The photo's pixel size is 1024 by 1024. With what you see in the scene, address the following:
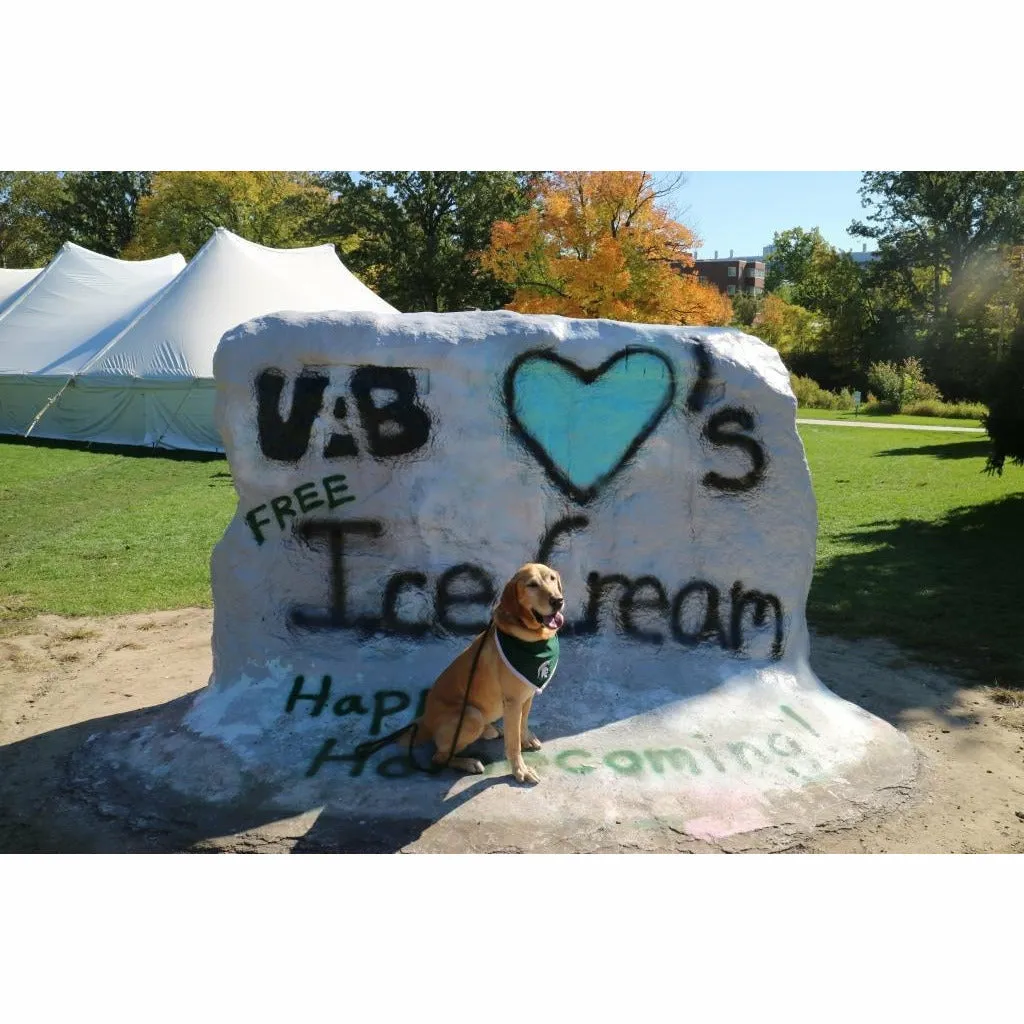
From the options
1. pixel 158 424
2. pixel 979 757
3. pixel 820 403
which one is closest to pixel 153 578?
pixel 979 757

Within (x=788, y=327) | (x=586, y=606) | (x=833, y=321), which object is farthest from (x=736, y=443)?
(x=788, y=327)

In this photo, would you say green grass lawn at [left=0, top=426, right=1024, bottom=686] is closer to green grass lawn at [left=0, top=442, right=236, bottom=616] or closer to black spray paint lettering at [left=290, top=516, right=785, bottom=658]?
green grass lawn at [left=0, top=442, right=236, bottom=616]

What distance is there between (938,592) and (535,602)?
6.68 meters

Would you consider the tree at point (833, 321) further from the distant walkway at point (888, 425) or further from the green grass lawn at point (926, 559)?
the green grass lawn at point (926, 559)

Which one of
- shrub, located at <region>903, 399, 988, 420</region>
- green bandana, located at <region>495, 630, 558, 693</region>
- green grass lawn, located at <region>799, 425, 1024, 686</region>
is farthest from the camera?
shrub, located at <region>903, 399, 988, 420</region>

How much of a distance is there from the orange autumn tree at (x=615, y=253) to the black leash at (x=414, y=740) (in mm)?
15775

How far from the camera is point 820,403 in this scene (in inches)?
1436

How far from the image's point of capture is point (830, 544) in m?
11.8

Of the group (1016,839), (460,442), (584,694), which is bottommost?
(1016,839)

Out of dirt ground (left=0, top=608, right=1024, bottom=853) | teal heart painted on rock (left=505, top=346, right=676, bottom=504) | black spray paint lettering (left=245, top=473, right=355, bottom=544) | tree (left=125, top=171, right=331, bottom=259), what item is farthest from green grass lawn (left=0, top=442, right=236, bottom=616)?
tree (left=125, top=171, right=331, bottom=259)

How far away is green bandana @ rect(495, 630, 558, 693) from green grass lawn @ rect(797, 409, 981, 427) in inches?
1053

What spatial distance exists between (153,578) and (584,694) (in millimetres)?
5849

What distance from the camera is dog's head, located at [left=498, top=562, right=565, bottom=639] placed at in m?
4.59

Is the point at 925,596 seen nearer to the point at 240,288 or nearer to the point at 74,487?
the point at 74,487
